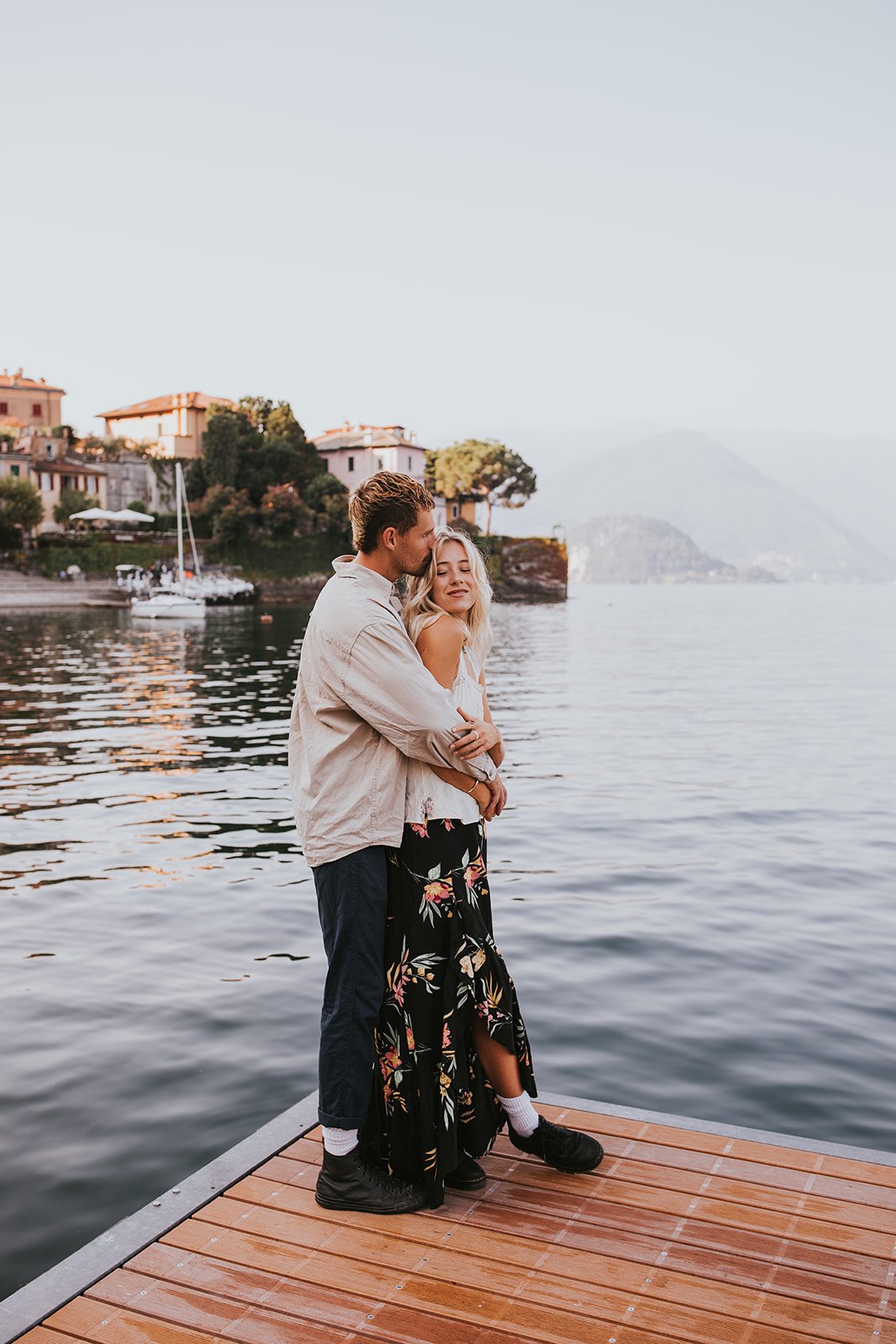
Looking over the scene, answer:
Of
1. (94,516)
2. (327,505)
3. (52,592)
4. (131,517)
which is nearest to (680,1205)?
(52,592)

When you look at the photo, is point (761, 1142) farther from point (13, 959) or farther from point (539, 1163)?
point (13, 959)

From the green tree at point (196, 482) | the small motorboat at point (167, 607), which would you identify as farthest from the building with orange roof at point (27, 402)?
the small motorboat at point (167, 607)

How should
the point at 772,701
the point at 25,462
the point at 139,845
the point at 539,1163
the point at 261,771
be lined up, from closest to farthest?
1. the point at 539,1163
2. the point at 139,845
3. the point at 261,771
4. the point at 772,701
5. the point at 25,462

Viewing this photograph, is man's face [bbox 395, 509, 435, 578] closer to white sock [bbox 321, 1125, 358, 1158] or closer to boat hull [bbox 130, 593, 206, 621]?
white sock [bbox 321, 1125, 358, 1158]

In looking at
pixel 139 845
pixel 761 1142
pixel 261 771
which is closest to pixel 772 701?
pixel 261 771

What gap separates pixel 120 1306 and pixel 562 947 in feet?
18.1

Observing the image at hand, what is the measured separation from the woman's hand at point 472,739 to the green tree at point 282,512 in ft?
259

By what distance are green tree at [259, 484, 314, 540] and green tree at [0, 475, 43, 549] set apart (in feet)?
49.2

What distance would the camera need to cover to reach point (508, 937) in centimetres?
889

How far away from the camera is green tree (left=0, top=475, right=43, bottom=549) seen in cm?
7075

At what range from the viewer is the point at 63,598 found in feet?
217

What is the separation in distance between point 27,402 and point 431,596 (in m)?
102

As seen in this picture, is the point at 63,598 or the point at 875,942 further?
the point at 63,598

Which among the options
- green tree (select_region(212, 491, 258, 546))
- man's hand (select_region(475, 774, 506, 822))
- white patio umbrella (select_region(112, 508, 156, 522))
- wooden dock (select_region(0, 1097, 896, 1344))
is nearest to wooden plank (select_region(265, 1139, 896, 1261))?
wooden dock (select_region(0, 1097, 896, 1344))
